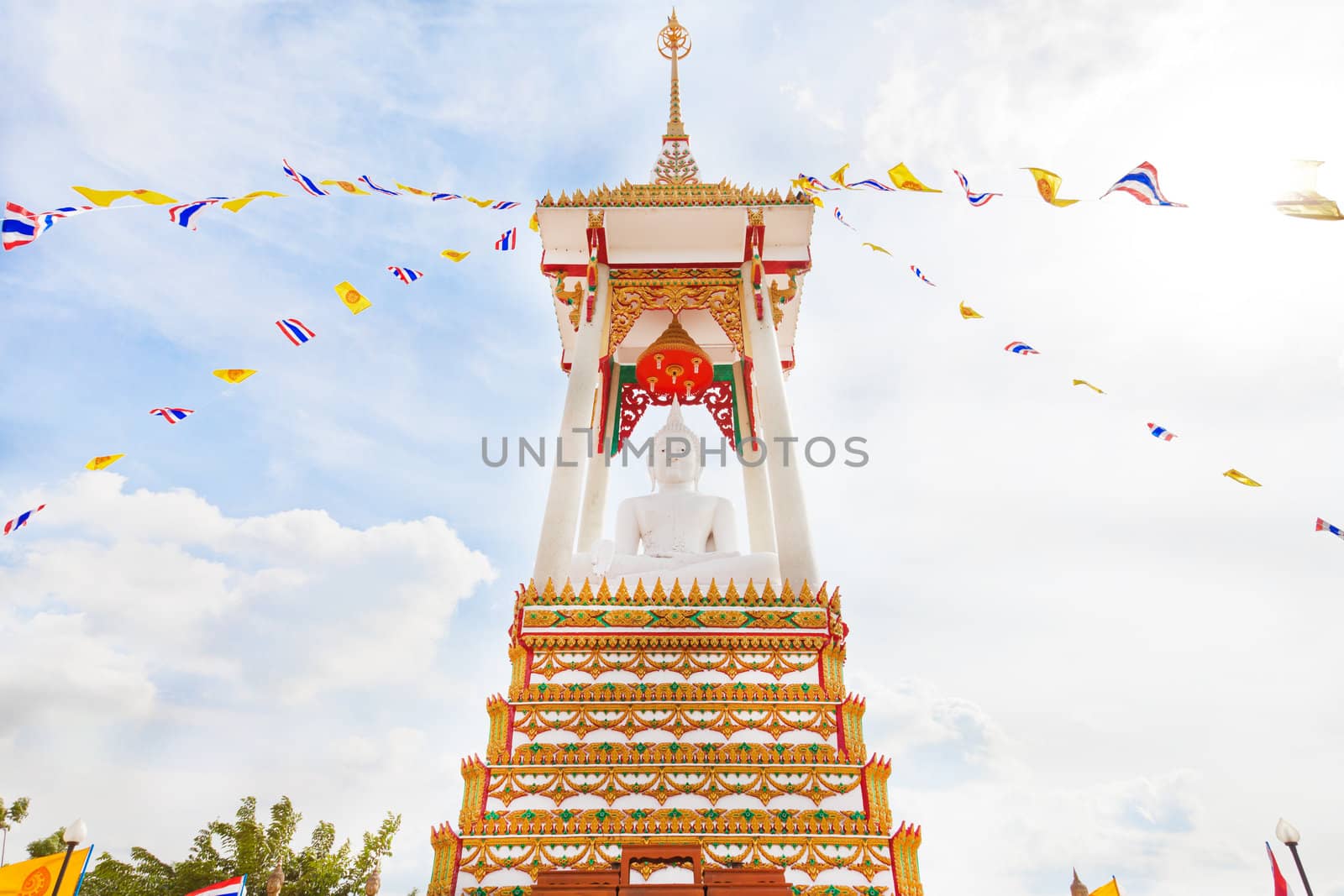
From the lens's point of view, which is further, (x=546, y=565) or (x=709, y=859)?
(x=546, y=565)

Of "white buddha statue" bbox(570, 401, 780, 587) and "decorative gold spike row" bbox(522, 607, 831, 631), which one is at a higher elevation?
"white buddha statue" bbox(570, 401, 780, 587)

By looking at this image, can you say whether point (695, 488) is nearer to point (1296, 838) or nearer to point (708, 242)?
point (708, 242)

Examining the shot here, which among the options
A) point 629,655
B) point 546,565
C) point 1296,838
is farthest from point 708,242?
point 1296,838

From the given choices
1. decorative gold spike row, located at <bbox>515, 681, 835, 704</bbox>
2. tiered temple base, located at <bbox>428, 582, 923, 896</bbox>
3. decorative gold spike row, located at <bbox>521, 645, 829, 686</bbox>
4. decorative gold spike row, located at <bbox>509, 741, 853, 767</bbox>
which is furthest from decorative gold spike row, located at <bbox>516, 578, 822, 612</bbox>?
decorative gold spike row, located at <bbox>509, 741, 853, 767</bbox>

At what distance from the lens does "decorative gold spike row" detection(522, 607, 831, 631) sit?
736 centimetres

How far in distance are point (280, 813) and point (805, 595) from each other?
1582cm

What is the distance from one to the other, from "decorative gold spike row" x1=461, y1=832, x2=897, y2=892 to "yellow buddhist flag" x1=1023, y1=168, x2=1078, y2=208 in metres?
5.65

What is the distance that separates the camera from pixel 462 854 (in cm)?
602

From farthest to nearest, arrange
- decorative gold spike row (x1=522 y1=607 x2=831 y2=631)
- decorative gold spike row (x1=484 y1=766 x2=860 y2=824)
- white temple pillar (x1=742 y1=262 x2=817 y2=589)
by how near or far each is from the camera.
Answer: white temple pillar (x1=742 y1=262 x2=817 y2=589) < decorative gold spike row (x1=522 y1=607 x2=831 y2=631) < decorative gold spike row (x1=484 y1=766 x2=860 y2=824)

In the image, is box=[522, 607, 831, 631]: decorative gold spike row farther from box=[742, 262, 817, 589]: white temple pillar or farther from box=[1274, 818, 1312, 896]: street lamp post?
box=[1274, 818, 1312, 896]: street lamp post

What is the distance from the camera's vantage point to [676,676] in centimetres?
714

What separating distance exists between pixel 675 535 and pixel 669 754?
3408 mm

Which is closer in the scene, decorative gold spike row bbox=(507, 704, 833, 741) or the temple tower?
Answer: the temple tower

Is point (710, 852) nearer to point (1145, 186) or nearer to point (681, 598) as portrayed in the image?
point (681, 598)
